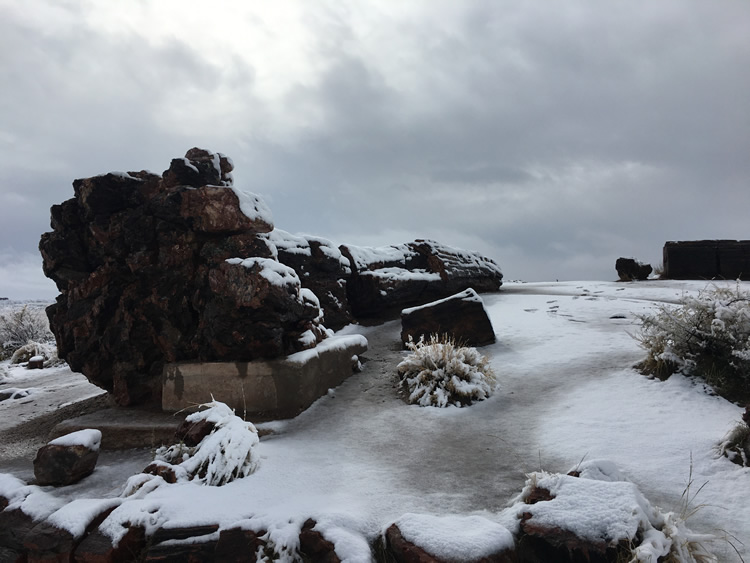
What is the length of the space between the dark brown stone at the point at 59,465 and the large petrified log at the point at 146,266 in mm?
1824

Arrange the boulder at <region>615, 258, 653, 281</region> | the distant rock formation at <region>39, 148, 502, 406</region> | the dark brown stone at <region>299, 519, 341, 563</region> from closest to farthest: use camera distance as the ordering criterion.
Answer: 1. the dark brown stone at <region>299, 519, 341, 563</region>
2. the distant rock formation at <region>39, 148, 502, 406</region>
3. the boulder at <region>615, 258, 653, 281</region>

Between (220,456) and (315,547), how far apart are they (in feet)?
4.43

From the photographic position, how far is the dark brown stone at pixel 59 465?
13.4 feet

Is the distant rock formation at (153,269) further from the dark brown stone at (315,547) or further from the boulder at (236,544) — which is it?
the dark brown stone at (315,547)

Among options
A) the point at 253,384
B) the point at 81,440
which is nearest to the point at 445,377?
the point at 253,384

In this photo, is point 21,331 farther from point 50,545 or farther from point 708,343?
point 708,343

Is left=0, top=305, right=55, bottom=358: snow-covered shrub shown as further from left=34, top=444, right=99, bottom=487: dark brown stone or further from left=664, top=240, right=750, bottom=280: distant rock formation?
left=664, top=240, right=750, bottom=280: distant rock formation

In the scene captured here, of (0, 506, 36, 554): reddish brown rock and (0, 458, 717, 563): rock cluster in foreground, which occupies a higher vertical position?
(0, 458, 717, 563): rock cluster in foreground

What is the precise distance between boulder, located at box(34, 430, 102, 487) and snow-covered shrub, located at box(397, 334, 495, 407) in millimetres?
3464

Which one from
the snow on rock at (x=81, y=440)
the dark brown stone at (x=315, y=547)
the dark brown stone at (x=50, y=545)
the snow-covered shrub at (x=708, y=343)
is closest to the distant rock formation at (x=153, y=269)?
the snow on rock at (x=81, y=440)

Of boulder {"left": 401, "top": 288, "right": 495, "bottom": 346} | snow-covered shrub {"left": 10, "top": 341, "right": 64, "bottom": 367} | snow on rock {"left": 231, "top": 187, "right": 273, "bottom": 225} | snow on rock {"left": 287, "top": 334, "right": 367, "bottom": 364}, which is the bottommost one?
snow-covered shrub {"left": 10, "top": 341, "right": 64, "bottom": 367}

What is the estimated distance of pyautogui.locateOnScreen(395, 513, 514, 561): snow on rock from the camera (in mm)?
2496

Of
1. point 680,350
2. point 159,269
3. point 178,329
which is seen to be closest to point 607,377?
point 680,350

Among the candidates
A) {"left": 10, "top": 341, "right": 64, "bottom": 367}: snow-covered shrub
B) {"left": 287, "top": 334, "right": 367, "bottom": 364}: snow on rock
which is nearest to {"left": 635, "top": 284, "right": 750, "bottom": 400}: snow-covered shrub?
{"left": 287, "top": 334, "right": 367, "bottom": 364}: snow on rock
